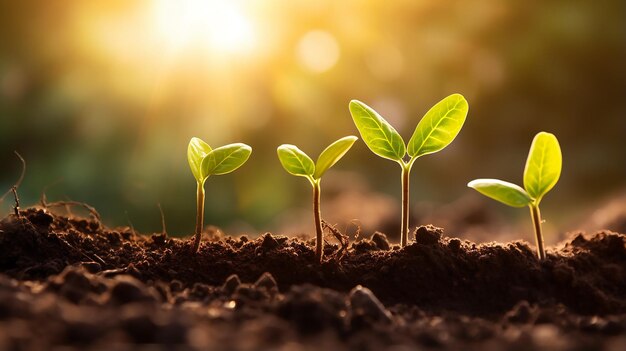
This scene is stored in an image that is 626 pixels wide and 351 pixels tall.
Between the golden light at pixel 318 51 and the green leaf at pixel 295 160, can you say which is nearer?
the green leaf at pixel 295 160

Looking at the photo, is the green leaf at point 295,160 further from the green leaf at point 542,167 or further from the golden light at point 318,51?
the golden light at point 318,51

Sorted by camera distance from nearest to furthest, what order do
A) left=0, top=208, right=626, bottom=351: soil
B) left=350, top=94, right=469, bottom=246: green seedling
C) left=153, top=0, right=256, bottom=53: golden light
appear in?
left=0, top=208, right=626, bottom=351: soil → left=350, top=94, right=469, bottom=246: green seedling → left=153, top=0, right=256, bottom=53: golden light

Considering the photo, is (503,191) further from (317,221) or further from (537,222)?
(317,221)

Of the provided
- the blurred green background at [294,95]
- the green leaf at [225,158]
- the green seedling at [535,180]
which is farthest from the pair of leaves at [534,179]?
the blurred green background at [294,95]

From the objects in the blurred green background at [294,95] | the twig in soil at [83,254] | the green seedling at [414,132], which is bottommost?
the twig in soil at [83,254]

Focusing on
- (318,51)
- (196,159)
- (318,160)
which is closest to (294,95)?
(318,51)

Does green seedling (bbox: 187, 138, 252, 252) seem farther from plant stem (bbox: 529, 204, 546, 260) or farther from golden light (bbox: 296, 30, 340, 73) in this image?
golden light (bbox: 296, 30, 340, 73)

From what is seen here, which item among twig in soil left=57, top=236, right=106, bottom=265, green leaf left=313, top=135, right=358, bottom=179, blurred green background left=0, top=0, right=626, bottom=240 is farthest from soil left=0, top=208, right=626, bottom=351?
blurred green background left=0, top=0, right=626, bottom=240
